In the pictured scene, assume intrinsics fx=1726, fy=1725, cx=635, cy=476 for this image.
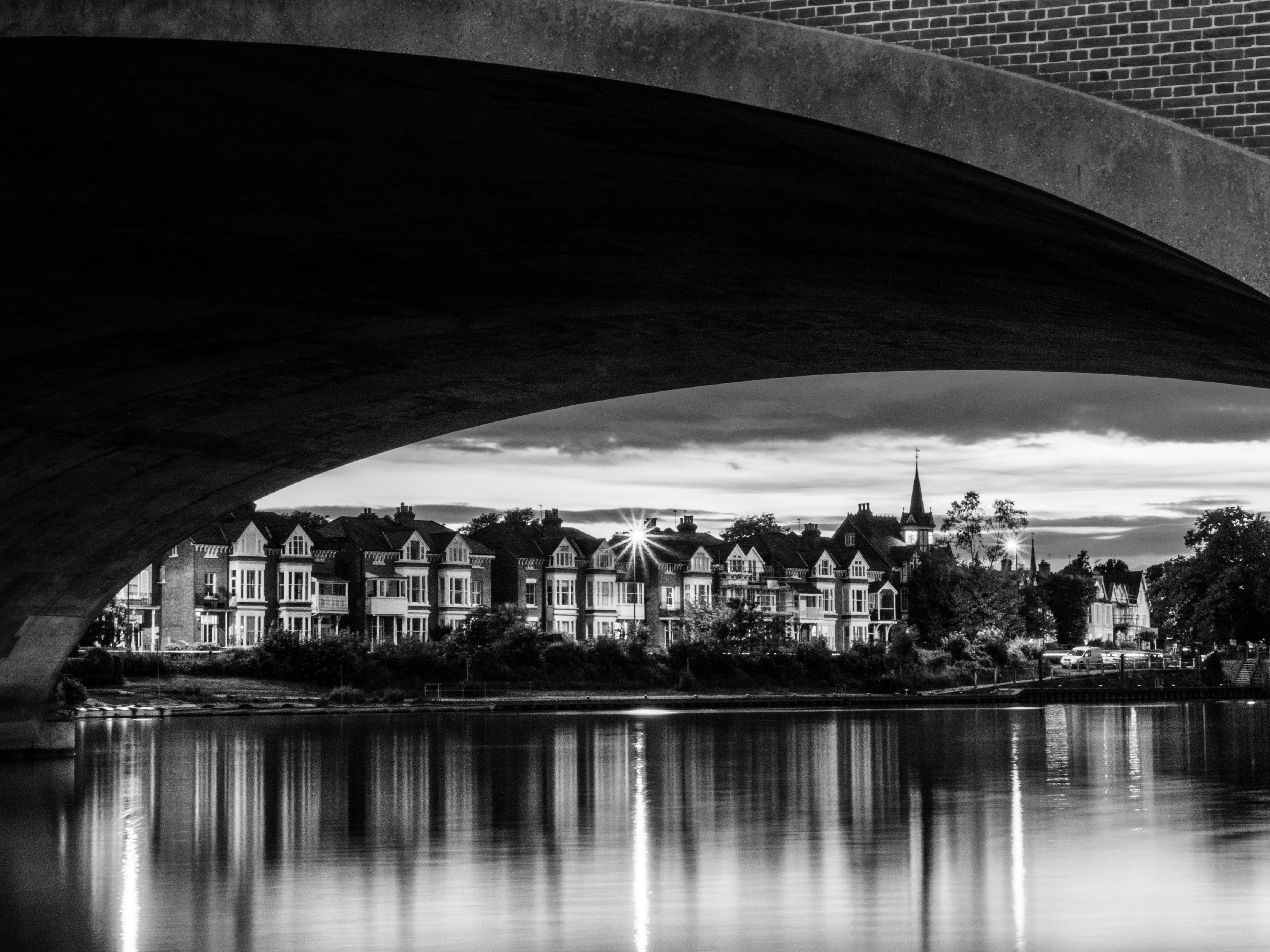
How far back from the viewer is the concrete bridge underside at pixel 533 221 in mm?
10969

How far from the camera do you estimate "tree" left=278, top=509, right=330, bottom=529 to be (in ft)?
323

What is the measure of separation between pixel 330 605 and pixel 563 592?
16480 mm

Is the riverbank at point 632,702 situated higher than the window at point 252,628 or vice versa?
the window at point 252,628

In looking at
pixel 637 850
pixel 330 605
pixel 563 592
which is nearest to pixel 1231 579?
pixel 563 592

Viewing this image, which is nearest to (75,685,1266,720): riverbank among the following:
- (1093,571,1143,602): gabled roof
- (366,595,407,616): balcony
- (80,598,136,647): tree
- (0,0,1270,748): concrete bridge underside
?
(80,598,136,647): tree

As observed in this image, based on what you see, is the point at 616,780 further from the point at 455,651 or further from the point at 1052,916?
the point at 455,651

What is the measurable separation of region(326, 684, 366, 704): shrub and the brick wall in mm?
59436

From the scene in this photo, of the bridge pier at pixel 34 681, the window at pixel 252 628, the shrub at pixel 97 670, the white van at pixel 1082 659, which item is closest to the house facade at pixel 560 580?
the window at pixel 252 628

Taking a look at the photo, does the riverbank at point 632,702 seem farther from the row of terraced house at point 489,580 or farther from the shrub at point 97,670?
the row of terraced house at point 489,580

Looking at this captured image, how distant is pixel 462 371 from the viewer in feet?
81.0

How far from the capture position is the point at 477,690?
251ft

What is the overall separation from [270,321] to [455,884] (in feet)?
25.5

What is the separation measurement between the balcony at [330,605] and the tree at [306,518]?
13.1 ft

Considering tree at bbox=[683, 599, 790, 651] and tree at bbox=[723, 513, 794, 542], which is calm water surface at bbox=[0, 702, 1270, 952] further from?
tree at bbox=[723, 513, 794, 542]
